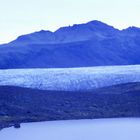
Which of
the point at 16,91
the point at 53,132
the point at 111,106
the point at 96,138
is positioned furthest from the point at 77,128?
the point at 16,91

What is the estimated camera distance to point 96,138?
41.8 metres

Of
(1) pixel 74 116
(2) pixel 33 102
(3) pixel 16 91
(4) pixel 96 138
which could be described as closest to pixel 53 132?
(4) pixel 96 138

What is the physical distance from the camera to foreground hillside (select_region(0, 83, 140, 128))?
5656 centimetres

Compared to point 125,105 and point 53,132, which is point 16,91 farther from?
point 53,132

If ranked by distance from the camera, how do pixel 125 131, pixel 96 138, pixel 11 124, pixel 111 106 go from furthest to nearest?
pixel 111 106 → pixel 11 124 → pixel 125 131 → pixel 96 138

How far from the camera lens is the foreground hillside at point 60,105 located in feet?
186

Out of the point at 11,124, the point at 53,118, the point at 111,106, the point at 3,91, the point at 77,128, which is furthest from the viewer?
the point at 3,91

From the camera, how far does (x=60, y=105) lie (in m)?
61.4

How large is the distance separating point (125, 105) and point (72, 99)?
7.41 metres

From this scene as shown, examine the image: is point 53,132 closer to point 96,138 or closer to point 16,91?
point 96,138

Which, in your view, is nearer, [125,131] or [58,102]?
[125,131]

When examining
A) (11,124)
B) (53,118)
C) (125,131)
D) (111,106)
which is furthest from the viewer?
(111,106)

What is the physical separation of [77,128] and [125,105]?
13.8 m

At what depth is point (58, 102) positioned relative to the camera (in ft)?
205
